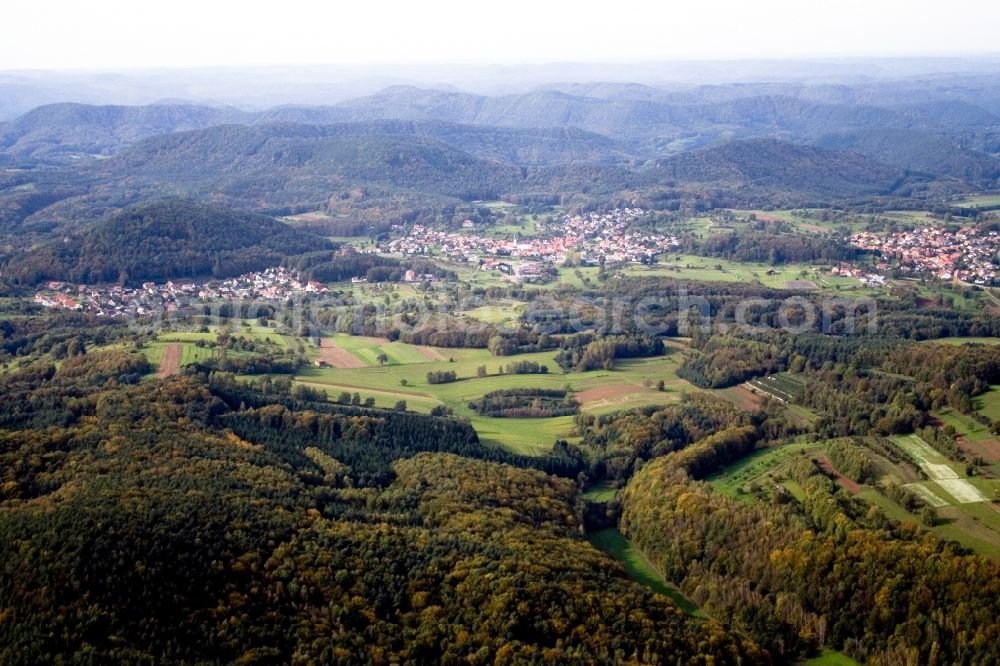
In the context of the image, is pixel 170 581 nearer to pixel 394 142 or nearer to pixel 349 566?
pixel 349 566

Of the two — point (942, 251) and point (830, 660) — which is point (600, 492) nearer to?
point (830, 660)

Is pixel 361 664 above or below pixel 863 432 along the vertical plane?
above

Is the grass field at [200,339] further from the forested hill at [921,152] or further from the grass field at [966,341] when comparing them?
the forested hill at [921,152]

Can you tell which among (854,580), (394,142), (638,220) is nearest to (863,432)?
(854,580)

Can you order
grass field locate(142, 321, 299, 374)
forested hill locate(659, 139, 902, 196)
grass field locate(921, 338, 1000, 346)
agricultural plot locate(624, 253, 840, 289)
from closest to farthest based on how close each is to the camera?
grass field locate(142, 321, 299, 374), grass field locate(921, 338, 1000, 346), agricultural plot locate(624, 253, 840, 289), forested hill locate(659, 139, 902, 196)

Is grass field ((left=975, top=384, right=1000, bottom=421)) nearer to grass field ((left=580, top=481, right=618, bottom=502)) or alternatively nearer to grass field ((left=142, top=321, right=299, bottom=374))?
grass field ((left=580, top=481, right=618, bottom=502))

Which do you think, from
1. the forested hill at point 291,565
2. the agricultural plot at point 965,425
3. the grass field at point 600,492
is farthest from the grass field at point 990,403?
the forested hill at point 291,565

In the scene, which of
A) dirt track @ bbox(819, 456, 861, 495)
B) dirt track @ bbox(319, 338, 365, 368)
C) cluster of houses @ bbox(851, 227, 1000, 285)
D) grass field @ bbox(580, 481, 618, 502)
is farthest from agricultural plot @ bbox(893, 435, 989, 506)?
cluster of houses @ bbox(851, 227, 1000, 285)

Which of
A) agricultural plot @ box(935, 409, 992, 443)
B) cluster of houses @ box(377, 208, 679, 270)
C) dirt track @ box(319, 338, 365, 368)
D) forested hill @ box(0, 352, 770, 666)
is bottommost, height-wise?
cluster of houses @ box(377, 208, 679, 270)
